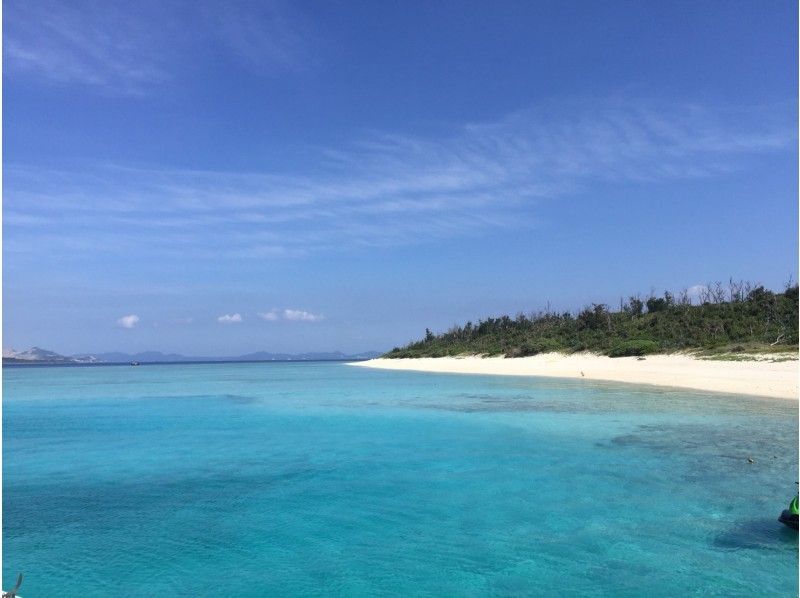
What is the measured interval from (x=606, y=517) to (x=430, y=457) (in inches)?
232

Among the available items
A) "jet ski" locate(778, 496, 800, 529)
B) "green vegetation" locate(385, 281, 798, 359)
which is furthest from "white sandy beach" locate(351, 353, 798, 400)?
"jet ski" locate(778, 496, 800, 529)

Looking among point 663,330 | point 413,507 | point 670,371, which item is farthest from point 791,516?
point 663,330

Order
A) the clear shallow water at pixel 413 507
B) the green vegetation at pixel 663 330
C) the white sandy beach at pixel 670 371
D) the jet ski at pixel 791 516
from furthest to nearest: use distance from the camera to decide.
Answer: the green vegetation at pixel 663 330, the white sandy beach at pixel 670 371, the jet ski at pixel 791 516, the clear shallow water at pixel 413 507

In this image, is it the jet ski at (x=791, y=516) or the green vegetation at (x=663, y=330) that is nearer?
the jet ski at (x=791, y=516)

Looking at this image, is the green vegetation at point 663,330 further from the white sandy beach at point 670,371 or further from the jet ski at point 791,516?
the jet ski at point 791,516

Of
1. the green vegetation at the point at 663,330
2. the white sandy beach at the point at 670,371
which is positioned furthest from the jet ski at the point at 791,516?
the green vegetation at the point at 663,330

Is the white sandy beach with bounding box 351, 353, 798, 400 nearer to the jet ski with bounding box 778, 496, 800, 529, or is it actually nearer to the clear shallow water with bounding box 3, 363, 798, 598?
the clear shallow water with bounding box 3, 363, 798, 598

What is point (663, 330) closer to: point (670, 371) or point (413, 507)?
point (670, 371)

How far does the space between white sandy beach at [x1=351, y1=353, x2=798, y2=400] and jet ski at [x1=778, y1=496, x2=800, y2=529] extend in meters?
17.8

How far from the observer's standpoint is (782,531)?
8625 millimetres

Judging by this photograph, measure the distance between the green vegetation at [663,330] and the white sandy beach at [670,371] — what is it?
6.69 feet

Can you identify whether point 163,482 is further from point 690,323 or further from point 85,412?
point 690,323

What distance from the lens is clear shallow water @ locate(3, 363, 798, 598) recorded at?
7520 millimetres

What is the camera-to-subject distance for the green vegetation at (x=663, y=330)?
42188 mm
